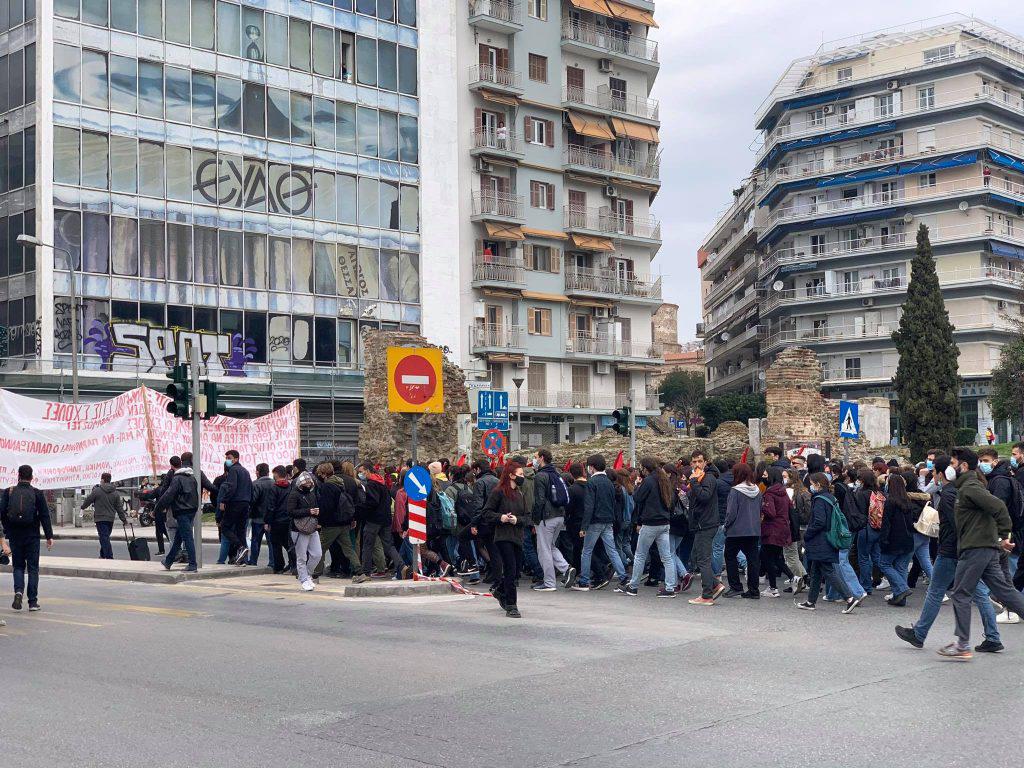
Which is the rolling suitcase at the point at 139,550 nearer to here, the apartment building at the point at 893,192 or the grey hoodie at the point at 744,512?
the grey hoodie at the point at 744,512

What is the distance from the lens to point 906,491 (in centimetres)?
1531

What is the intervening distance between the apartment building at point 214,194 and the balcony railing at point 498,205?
4402 mm

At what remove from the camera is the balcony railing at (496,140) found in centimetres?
5831

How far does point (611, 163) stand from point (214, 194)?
23.6 meters

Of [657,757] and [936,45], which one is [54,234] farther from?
[936,45]

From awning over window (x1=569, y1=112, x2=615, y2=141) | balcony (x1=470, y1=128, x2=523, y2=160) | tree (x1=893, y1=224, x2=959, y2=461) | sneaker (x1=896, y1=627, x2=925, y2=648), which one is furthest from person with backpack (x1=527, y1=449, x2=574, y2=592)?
awning over window (x1=569, y1=112, x2=615, y2=141)

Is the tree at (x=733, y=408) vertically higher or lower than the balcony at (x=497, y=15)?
lower

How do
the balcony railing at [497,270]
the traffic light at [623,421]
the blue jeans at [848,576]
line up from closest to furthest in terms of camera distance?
the blue jeans at [848,576] → the traffic light at [623,421] → the balcony railing at [497,270]

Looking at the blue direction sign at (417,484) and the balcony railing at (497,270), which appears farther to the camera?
the balcony railing at (497,270)

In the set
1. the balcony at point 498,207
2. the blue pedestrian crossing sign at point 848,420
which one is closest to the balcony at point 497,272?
the balcony at point 498,207

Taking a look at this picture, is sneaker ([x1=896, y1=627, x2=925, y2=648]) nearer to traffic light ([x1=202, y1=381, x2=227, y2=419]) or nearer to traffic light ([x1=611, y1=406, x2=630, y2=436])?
traffic light ([x1=202, y1=381, x2=227, y2=419])

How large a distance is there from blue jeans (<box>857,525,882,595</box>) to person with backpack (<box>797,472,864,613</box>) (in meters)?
1.16

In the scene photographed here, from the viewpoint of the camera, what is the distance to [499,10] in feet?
195

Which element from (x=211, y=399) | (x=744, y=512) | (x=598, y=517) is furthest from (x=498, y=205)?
(x=744, y=512)
